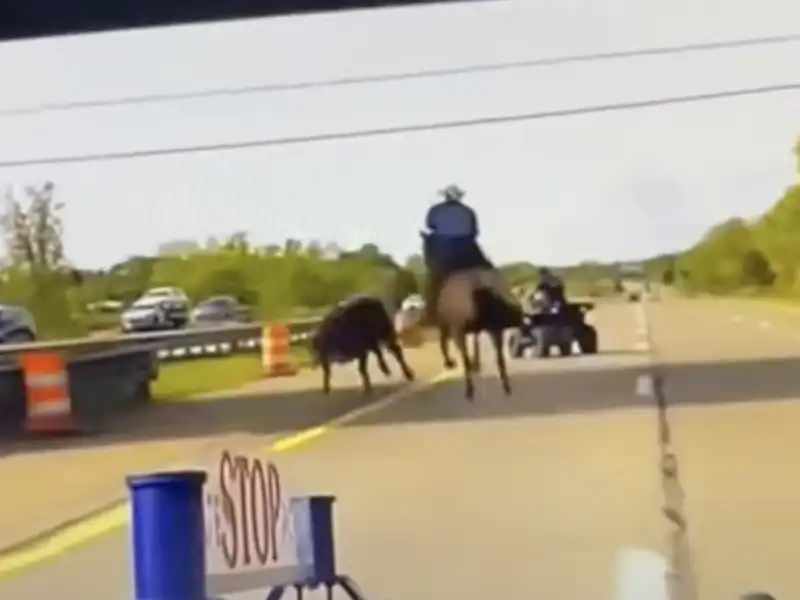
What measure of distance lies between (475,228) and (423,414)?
10.1 inches

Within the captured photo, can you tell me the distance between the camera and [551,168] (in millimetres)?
2420

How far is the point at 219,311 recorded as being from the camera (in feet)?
7.98

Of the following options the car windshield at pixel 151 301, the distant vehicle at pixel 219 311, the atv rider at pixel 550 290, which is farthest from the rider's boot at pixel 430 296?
the car windshield at pixel 151 301

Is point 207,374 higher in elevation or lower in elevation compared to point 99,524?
higher

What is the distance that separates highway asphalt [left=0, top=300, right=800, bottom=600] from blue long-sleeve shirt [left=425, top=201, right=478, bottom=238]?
174mm

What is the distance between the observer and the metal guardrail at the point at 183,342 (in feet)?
7.97

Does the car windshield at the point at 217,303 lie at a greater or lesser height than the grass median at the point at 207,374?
greater

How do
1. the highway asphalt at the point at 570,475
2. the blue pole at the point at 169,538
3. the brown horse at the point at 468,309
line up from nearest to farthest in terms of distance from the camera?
the blue pole at the point at 169,538, the highway asphalt at the point at 570,475, the brown horse at the point at 468,309

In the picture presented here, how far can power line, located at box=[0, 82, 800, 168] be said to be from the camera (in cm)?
242

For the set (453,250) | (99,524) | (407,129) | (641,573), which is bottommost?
(641,573)

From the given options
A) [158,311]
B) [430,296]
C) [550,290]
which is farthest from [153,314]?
[550,290]

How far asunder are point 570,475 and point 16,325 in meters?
0.76

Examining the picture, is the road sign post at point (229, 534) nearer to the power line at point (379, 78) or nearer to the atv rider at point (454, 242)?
the atv rider at point (454, 242)

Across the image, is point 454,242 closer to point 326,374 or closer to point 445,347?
point 445,347
